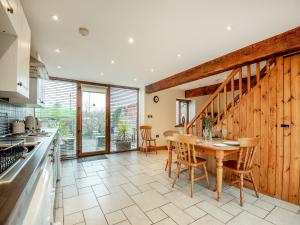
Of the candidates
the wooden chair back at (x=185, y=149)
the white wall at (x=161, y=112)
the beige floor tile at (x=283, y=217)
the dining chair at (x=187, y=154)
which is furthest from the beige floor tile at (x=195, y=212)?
the white wall at (x=161, y=112)

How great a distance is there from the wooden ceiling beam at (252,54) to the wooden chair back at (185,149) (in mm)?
1570

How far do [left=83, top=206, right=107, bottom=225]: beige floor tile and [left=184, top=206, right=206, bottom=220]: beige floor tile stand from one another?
1069 mm

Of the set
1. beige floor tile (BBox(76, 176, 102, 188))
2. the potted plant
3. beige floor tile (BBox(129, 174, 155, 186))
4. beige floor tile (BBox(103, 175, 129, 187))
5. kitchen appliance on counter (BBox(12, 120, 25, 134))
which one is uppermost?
kitchen appliance on counter (BBox(12, 120, 25, 134))

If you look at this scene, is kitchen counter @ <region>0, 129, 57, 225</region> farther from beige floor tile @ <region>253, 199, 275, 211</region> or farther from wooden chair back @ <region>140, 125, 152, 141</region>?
wooden chair back @ <region>140, 125, 152, 141</region>

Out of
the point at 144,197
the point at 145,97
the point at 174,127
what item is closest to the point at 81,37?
the point at 144,197

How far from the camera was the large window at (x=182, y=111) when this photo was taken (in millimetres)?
6975

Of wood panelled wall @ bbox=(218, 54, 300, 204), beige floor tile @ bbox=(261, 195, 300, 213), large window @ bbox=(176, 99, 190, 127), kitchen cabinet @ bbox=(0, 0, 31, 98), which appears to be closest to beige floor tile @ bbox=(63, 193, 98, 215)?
kitchen cabinet @ bbox=(0, 0, 31, 98)

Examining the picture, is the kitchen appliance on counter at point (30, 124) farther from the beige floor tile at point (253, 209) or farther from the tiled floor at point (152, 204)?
the beige floor tile at point (253, 209)

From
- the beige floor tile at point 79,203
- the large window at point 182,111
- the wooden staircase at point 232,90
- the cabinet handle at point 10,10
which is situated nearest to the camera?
the cabinet handle at point 10,10

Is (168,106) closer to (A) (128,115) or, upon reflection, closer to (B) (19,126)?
(A) (128,115)

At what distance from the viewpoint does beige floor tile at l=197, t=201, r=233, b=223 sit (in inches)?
75.3

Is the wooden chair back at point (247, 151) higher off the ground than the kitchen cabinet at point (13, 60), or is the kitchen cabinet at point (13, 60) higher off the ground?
the kitchen cabinet at point (13, 60)

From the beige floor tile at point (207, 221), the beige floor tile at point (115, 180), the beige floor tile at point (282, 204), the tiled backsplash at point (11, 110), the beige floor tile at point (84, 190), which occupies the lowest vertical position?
the beige floor tile at point (115, 180)

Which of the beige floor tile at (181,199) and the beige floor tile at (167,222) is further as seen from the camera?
the beige floor tile at (181,199)
